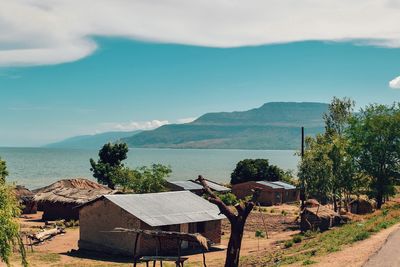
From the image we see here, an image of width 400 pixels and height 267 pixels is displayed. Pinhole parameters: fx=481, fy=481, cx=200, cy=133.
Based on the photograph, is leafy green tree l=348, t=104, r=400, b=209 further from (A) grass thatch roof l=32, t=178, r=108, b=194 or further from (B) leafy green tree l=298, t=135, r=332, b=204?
(A) grass thatch roof l=32, t=178, r=108, b=194

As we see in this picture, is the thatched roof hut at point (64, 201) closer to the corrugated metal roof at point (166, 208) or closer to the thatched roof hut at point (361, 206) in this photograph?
the corrugated metal roof at point (166, 208)

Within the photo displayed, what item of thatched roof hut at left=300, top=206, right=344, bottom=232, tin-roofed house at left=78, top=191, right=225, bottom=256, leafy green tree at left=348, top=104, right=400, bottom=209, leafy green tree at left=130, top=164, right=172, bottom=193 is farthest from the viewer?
leafy green tree at left=130, top=164, right=172, bottom=193

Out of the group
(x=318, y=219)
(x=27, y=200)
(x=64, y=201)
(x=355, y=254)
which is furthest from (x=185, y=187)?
(x=355, y=254)

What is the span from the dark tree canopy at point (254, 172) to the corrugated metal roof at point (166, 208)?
1879 inches

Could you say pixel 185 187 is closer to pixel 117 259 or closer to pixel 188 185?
pixel 188 185

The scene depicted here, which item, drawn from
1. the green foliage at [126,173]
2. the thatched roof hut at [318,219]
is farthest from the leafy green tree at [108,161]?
the thatched roof hut at [318,219]

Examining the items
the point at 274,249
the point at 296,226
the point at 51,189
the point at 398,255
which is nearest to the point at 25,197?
the point at 51,189

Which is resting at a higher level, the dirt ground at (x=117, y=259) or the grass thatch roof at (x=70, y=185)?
the grass thatch roof at (x=70, y=185)

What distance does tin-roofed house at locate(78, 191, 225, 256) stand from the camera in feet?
115

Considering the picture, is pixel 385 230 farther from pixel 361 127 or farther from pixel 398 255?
pixel 361 127

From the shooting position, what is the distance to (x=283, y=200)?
79500 mm

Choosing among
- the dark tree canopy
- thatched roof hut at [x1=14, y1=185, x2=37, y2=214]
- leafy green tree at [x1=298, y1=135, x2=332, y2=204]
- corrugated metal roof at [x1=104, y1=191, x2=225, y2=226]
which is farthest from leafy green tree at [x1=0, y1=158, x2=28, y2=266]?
the dark tree canopy

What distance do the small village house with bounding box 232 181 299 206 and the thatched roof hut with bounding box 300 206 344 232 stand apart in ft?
96.6

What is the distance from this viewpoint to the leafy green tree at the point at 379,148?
180 ft
